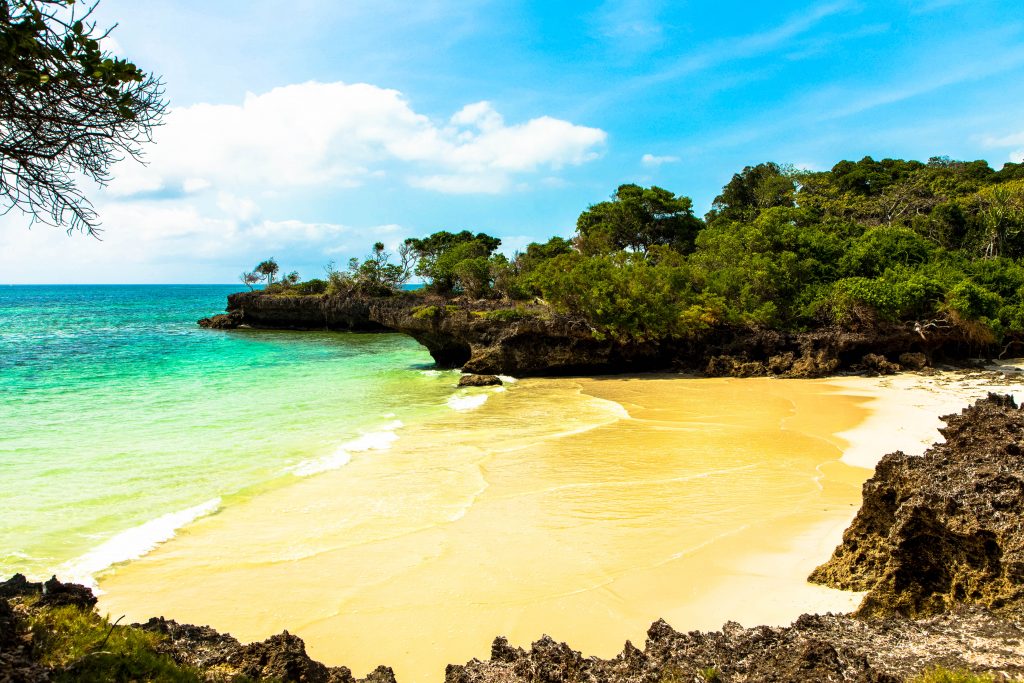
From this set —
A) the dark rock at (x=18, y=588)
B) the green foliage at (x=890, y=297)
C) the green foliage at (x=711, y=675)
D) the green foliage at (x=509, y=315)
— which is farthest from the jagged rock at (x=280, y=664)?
the green foliage at (x=890, y=297)

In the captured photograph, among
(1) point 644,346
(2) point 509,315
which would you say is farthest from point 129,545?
(1) point 644,346

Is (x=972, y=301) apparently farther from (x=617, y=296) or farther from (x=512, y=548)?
(x=512, y=548)

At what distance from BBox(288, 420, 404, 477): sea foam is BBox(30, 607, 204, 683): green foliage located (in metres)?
8.43

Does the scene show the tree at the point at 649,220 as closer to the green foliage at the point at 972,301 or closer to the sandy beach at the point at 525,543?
the green foliage at the point at 972,301

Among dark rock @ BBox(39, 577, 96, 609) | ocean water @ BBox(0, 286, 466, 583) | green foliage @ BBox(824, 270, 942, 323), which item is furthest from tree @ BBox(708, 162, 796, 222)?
dark rock @ BBox(39, 577, 96, 609)

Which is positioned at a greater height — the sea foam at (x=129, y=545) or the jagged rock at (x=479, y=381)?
the jagged rock at (x=479, y=381)

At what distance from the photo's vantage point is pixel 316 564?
26.7ft

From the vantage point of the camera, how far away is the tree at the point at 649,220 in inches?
1900

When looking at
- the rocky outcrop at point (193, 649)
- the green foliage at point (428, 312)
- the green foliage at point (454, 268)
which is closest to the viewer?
the rocky outcrop at point (193, 649)

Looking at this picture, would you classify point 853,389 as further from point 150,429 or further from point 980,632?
point 150,429

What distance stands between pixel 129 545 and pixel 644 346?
22.1 metres

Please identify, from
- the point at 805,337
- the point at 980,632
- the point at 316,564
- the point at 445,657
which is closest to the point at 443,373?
the point at 805,337

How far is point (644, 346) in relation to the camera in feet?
88.8

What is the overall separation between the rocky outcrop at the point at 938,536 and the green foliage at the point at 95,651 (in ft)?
20.4
